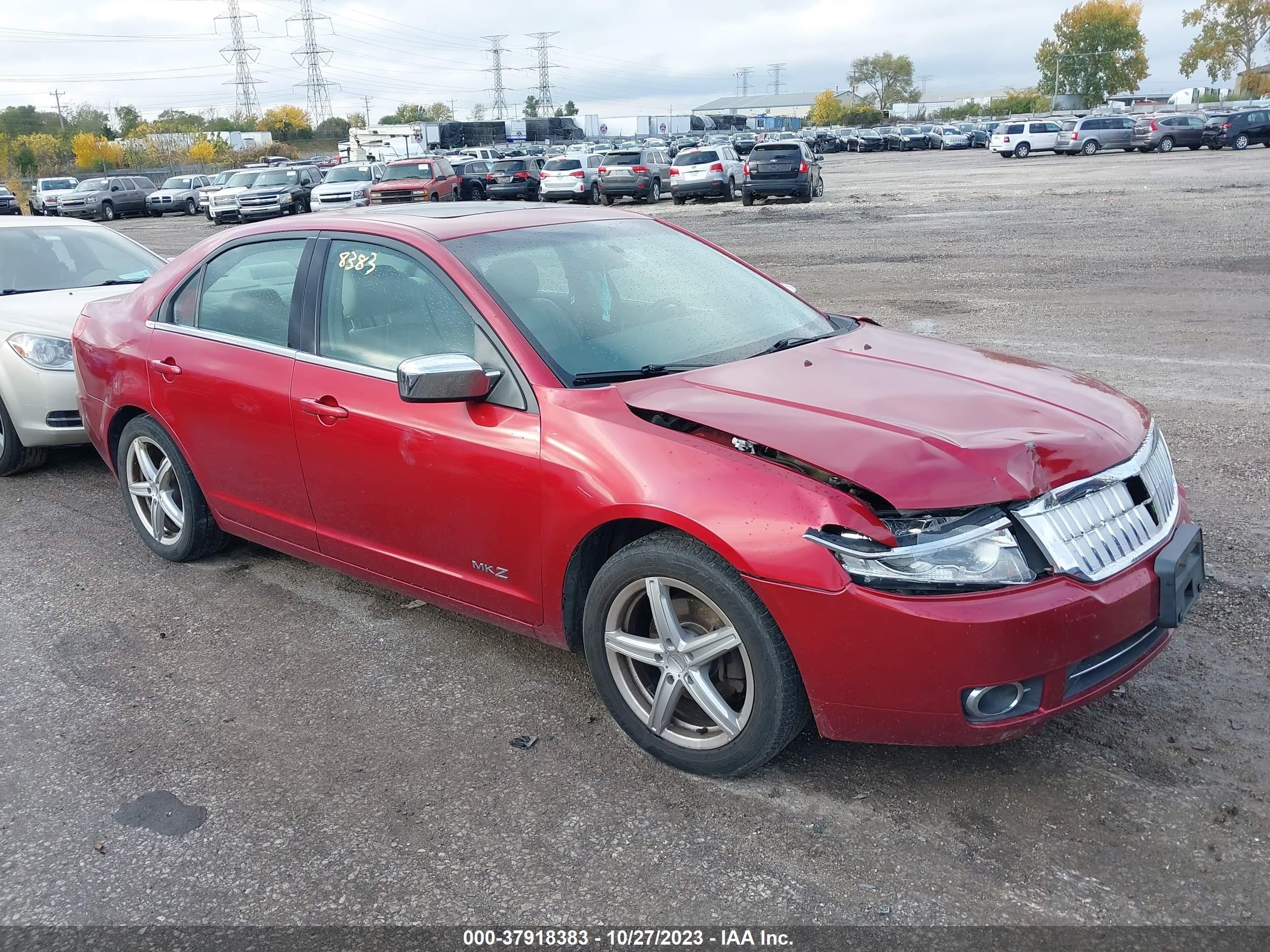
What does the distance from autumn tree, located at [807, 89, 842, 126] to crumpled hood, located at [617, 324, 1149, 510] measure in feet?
474

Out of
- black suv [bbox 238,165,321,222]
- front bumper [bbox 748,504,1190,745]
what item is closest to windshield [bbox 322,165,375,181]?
black suv [bbox 238,165,321,222]

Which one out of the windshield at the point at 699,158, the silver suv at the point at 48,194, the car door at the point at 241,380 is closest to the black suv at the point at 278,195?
the windshield at the point at 699,158

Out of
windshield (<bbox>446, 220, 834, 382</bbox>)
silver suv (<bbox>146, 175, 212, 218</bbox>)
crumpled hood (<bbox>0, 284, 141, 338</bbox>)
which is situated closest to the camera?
windshield (<bbox>446, 220, 834, 382</bbox>)

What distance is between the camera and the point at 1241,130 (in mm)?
47875

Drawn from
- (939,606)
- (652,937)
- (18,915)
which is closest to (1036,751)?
(939,606)

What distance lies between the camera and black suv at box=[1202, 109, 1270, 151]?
4753 cm

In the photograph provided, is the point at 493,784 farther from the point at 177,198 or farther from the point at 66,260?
the point at 177,198

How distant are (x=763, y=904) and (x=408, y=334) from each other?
229 cm

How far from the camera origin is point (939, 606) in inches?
109

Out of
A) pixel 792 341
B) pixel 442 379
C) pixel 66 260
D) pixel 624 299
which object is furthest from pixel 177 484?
pixel 66 260

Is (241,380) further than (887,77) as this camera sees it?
No

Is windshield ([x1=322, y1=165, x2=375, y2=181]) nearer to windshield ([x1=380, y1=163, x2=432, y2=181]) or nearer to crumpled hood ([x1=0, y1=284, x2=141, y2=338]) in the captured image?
windshield ([x1=380, y1=163, x2=432, y2=181])

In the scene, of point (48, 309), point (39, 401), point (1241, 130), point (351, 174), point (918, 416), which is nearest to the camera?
point (918, 416)

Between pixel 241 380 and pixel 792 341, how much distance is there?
2226 mm
